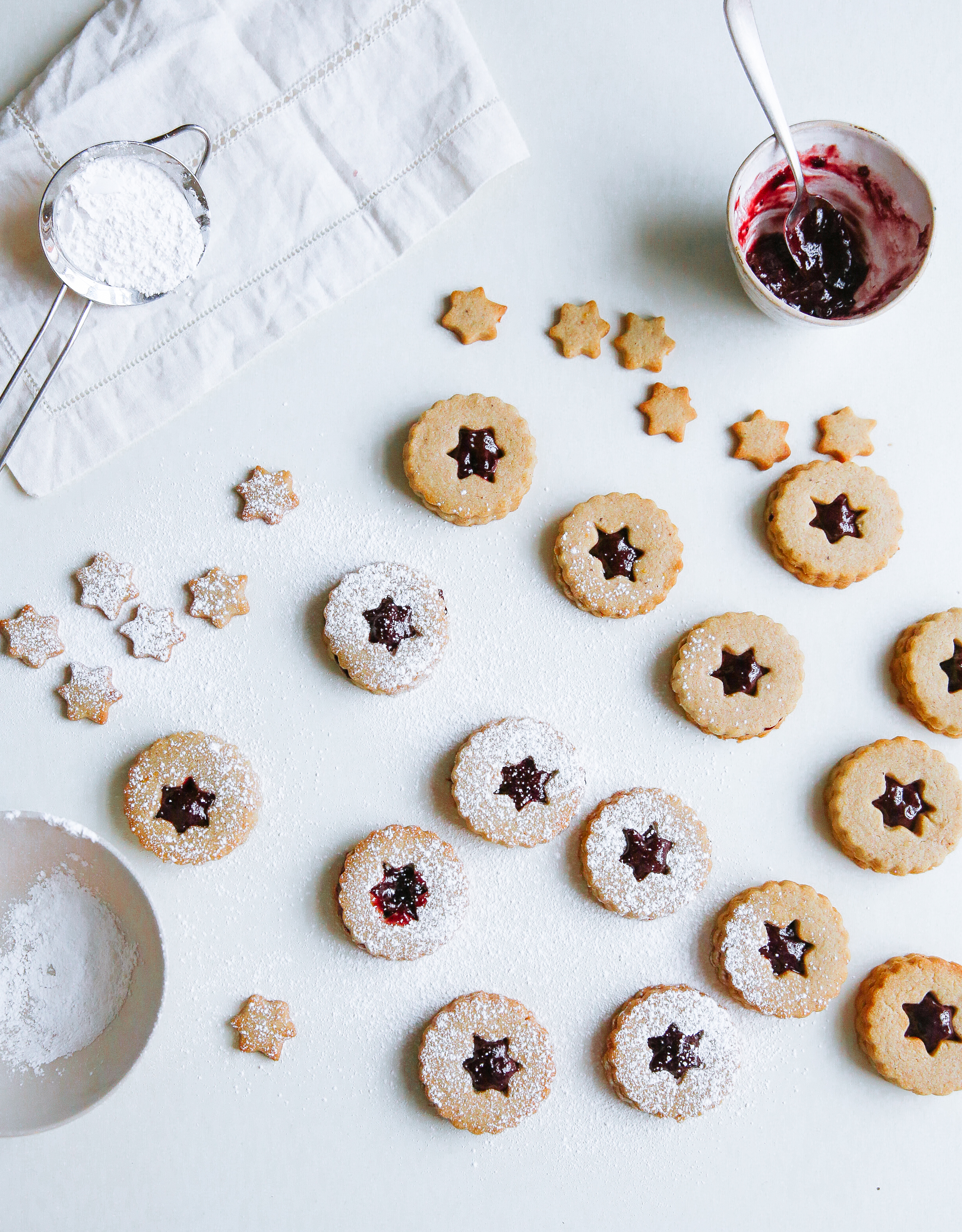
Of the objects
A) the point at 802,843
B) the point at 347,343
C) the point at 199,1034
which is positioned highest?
the point at 347,343

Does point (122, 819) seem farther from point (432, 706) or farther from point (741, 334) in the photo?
point (741, 334)

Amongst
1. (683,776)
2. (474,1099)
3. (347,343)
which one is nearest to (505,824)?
(683,776)

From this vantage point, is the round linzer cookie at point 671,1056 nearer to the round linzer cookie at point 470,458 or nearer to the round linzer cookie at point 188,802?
the round linzer cookie at point 188,802

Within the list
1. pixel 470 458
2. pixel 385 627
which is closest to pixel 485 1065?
pixel 385 627

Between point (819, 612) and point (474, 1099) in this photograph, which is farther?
point (819, 612)

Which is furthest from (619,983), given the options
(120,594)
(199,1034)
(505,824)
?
(120,594)

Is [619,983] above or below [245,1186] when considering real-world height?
above

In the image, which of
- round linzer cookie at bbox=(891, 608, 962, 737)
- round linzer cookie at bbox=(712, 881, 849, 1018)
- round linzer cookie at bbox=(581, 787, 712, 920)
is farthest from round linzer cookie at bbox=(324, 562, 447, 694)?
round linzer cookie at bbox=(891, 608, 962, 737)
